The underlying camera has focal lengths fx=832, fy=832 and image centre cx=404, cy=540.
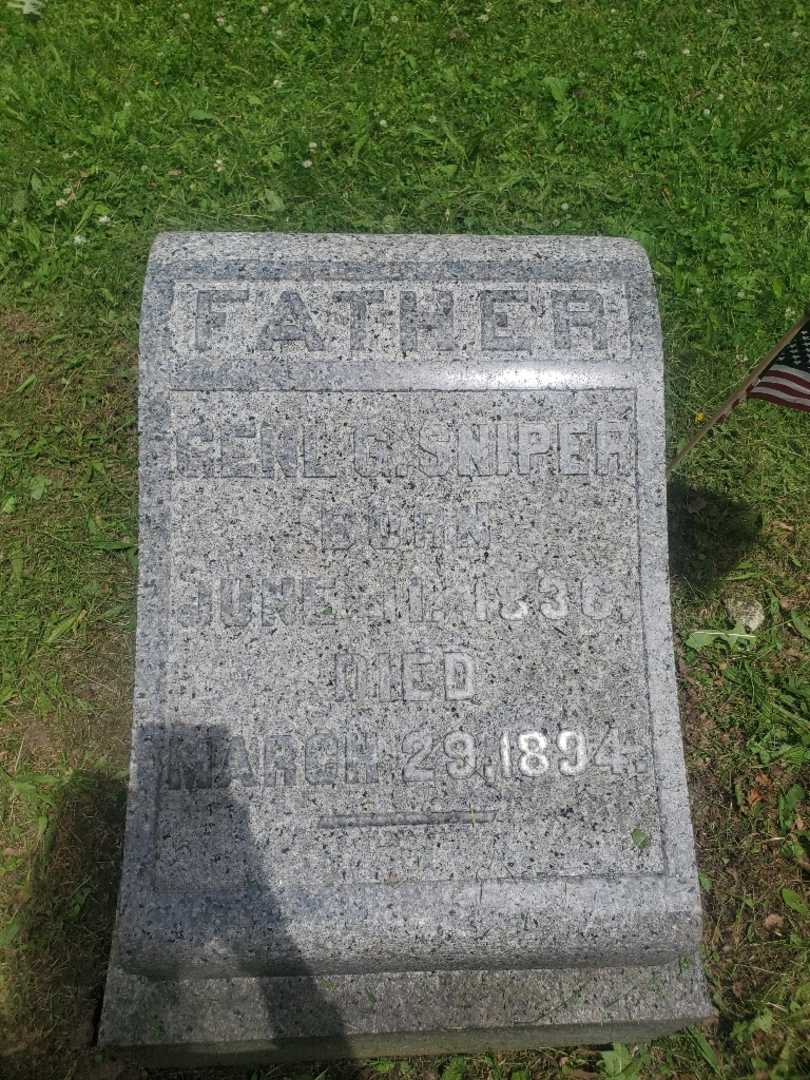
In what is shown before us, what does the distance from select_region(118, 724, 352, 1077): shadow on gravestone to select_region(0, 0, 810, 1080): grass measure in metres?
0.37

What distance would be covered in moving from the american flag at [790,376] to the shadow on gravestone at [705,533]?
100 cm

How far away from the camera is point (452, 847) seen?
2174 millimetres

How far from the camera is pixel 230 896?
82.7 inches

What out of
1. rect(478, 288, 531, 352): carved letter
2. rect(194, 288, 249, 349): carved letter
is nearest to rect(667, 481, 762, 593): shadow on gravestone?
rect(478, 288, 531, 352): carved letter

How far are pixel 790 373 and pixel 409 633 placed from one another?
129cm

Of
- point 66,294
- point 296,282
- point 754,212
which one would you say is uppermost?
point 754,212

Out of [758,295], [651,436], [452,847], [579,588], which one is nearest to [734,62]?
[758,295]

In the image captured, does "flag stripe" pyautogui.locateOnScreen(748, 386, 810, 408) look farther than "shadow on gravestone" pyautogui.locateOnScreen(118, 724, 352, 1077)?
Yes

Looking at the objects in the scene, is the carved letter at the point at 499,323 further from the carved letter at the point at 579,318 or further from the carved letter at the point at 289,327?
the carved letter at the point at 289,327

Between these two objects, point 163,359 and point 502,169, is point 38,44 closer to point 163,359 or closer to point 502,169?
point 502,169

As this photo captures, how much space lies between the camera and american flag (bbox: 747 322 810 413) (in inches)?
89.4

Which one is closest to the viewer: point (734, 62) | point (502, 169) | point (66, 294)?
point (66, 294)

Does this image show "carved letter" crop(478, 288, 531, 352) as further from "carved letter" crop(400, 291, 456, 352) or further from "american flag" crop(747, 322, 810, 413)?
"american flag" crop(747, 322, 810, 413)

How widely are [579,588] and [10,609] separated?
217 cm
